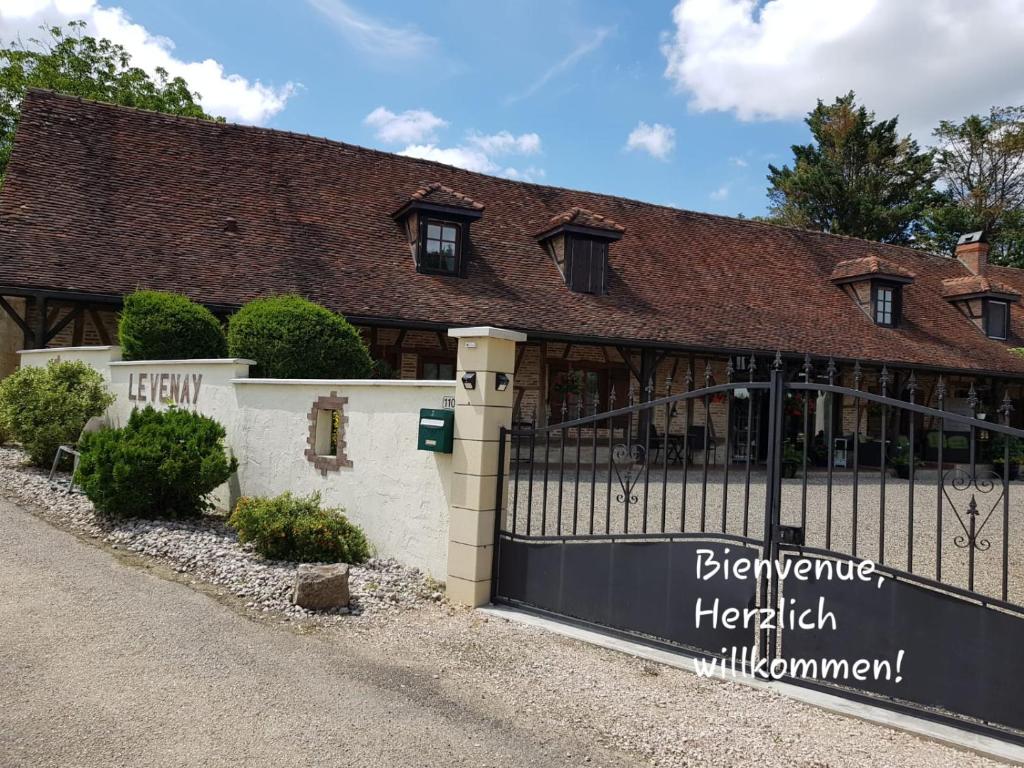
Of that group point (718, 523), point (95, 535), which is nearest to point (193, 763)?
point (95, 535)

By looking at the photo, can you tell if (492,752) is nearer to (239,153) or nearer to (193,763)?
(193,763)

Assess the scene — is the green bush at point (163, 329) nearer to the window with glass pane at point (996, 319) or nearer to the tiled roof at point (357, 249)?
the tiled roof at point (357, 249)

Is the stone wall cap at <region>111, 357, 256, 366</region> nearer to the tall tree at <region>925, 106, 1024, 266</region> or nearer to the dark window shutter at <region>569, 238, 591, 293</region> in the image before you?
the dark window shutter at <region>569, 238, 591, 293</region>

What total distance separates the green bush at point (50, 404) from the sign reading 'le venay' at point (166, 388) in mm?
646

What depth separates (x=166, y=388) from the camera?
871 cm

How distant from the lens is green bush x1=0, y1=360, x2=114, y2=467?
916 centimetres

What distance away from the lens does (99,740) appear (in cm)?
321

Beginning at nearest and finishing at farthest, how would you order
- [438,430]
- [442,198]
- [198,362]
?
[438,430] → [198,362] → [442,198]

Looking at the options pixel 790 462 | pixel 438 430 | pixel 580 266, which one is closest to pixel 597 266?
pixel 580 266

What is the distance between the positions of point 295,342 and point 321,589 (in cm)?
365

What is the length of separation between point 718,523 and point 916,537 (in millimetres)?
2527

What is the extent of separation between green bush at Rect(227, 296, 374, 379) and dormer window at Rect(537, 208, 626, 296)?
24.2ft

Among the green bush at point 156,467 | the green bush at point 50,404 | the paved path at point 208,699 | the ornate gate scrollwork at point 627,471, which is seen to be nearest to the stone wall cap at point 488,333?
the ornate gate scrollwork at point 627,471

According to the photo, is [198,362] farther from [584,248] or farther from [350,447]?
[584,248]
